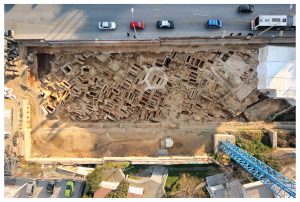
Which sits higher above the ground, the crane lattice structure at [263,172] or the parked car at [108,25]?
the parked car at [108,25]

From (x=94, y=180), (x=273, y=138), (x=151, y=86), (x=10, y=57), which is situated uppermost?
(x=10, y=57)

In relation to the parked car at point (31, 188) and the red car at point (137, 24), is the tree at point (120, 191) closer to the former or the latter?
the parked car at point (31, 188)

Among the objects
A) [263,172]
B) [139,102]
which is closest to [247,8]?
[139,102]

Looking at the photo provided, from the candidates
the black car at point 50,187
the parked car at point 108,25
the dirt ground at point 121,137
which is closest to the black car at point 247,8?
the dirt ground at point 121,137

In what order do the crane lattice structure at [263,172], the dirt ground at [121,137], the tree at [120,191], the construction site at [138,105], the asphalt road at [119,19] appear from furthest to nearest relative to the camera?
1. the dirt ground at [121,137]
2. the construction site at [138,105]
3. the tree at [120,191]
4. the asphalt road at [119,19]
5. the crane lattice structure at [263,172]

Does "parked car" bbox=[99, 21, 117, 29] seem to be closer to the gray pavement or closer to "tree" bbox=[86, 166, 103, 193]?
"tree" bbox=[86, 166, 103, 193]

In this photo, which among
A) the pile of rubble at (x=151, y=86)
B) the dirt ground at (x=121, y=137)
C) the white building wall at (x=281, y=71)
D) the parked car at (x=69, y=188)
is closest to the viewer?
Result: the white building wall at (x=281, y=71)

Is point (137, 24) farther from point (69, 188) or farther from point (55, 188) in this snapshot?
point (55, 188)

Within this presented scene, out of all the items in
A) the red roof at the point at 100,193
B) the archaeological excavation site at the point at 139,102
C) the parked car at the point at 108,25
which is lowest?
the red roof at the point at 100,193
